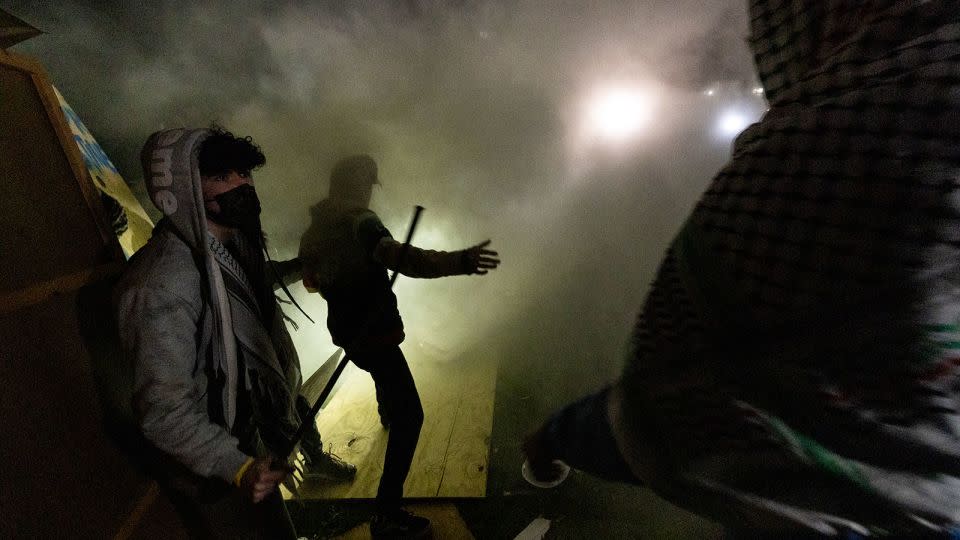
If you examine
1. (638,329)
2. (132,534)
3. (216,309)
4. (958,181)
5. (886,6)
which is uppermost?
(886,6)

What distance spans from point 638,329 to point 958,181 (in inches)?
26.8

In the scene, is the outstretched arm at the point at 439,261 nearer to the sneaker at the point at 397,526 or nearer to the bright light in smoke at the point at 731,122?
the sneaker at the point at 397,526

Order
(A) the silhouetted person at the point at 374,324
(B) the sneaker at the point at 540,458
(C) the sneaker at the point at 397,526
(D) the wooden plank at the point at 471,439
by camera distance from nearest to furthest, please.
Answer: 1. (B) the sneaker at the point at 540,458
2. (A) the silhouetted person at the point at 374,324
3. (C) the sneaker at the point at 397,526
4. (D) the wooden plank at the point at 471,439

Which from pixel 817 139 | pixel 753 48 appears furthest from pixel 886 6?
pixel 753 48

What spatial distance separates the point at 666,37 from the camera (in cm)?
688

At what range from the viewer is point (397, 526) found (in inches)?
108

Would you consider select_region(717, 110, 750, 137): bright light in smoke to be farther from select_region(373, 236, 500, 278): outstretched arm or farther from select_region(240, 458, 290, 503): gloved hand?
select_region(240, 458, 290, 503): gloved hand

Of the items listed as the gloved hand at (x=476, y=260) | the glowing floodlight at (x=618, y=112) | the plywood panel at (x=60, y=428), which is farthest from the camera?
the glowing floodlight at (x=618, y=112)

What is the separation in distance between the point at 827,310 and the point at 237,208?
2326 millimetres

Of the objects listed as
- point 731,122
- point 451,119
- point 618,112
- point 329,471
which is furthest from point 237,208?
point 731,122

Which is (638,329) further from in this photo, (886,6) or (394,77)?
(394,77)

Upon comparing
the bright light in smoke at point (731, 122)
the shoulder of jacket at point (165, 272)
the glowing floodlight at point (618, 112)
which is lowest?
the shoulder of jacket at point (165, 272)

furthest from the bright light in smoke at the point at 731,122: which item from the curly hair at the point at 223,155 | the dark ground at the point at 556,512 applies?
the curly hair at the point at 223,155

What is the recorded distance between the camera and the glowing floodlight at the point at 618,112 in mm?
6840
